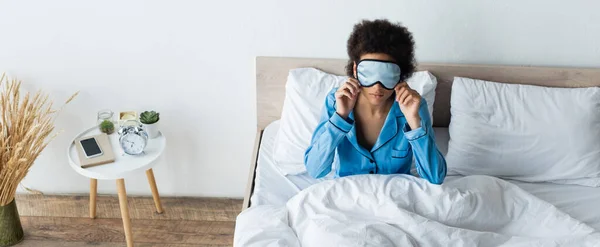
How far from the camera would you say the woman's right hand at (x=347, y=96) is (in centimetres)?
188

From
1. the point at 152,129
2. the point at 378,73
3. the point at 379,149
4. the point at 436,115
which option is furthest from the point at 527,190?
the point at 152,129

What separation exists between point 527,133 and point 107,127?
1.53m

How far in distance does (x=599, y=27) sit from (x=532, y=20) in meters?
0.24

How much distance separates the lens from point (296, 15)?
2314 millimetres

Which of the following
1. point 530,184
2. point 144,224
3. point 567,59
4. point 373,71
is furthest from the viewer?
point 144,224

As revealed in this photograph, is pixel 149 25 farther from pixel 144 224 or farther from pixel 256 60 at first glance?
pixel 144 224

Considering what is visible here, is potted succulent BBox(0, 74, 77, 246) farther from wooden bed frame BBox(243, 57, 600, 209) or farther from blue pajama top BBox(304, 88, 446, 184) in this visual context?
blue pajama top BBox(304, 88, 446, 184)

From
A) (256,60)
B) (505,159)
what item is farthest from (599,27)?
(256,60)

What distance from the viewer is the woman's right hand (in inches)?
74.2

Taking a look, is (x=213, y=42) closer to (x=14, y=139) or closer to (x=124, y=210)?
(x=124, y=210)

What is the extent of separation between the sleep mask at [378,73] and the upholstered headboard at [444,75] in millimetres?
535

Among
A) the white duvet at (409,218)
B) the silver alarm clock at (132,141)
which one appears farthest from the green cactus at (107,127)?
the white duvet at (409,218)

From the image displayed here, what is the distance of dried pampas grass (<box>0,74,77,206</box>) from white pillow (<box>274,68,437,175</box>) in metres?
0.81

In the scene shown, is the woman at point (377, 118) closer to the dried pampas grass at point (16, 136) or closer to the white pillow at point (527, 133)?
the white pillow at point (527, 133)
